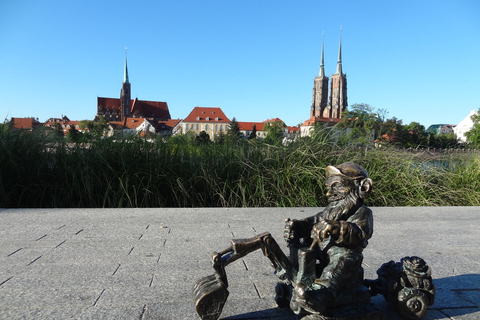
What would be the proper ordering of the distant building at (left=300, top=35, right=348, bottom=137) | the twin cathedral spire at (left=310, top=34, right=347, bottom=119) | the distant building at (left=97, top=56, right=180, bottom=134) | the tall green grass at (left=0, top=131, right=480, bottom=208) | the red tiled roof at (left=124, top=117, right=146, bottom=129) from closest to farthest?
the tall green grass at (left=0, top=131, right=480, bottom=208) → the red tiled roof at (left=124, top=117, right=146, bottom=129) → the distant building at (left=97, top=56, right=180, bottom=134) → the distant building at (left=300, top=35, right=348, bottom=137) → the twin cathedral spire at (left=310, top=34, right=347, bottom=119)

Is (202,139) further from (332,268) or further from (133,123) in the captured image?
(133,123)

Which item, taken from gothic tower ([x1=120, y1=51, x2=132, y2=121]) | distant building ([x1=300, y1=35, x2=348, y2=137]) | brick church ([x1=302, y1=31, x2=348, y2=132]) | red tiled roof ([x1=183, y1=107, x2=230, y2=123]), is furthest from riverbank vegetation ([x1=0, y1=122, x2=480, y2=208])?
brick church ([x1=302, y1=31, x2=348, y2=132])

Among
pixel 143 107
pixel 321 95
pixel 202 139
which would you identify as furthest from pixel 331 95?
pixel 202 139

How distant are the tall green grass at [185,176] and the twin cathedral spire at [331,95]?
88.0 metres

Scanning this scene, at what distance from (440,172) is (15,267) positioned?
266 inches

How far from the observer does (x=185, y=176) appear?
5250mm

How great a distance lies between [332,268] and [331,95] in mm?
100384

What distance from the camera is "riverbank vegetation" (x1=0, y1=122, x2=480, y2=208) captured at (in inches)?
195

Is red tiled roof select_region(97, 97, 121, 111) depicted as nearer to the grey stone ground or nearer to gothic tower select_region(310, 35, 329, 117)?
gothic tower select_region(310, 35, 329, 117)

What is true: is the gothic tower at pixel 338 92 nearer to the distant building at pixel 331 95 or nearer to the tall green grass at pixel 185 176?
the distant building at pixel 331 95

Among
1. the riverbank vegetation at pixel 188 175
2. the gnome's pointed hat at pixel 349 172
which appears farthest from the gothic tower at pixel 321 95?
the gnome's pointed hat at pixel 349 172

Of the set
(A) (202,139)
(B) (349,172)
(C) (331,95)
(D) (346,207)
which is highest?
(C) (331,95)

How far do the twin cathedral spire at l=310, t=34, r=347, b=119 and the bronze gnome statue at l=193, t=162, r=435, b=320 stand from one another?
303 ft

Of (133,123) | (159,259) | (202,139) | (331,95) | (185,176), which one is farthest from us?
(331,95)
